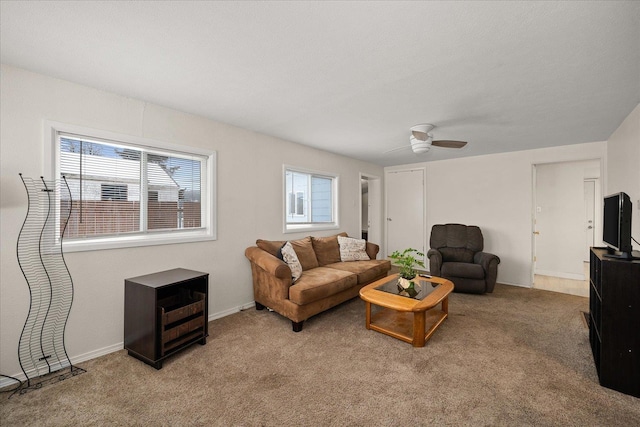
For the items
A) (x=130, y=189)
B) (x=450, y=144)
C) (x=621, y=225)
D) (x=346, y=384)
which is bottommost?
(x=346, y=384)

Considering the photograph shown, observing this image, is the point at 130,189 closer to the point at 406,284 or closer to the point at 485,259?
the point at 406,284

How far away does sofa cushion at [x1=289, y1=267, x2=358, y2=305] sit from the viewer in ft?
9.43

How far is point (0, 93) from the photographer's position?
1983mm

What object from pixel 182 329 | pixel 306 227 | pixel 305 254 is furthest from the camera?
pixel 306 227

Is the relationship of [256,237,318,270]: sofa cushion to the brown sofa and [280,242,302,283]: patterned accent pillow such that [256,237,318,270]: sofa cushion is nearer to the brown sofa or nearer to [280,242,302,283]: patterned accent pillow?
the brown sofa

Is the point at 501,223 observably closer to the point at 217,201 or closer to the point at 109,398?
the point at 217,201

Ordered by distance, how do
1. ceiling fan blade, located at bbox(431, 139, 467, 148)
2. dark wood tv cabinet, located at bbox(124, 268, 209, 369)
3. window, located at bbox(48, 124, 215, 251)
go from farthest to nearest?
ceiling fan blade, located at bbox(431, 139, 467, 148), window, located at bbox(48, 124, 215, 251), dark wood tv cabinet, located at bbox(124, 268, 209, 369)

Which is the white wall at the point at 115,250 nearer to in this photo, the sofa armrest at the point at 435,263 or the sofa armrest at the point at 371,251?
the sofa armrest at the point at 371,251

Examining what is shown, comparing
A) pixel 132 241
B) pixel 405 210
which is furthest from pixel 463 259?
pixel 132 241

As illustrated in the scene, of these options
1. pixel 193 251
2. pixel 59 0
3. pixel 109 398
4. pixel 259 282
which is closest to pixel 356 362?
pixel 259 282

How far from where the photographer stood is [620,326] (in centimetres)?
194

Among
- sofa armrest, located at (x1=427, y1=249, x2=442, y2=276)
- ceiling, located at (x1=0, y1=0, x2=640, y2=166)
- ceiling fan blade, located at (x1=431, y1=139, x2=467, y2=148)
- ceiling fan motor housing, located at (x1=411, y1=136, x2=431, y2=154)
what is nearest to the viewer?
ceiling, located at (x1=0, y1=0, x2=640, y2=166)

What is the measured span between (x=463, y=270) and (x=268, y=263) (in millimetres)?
2965


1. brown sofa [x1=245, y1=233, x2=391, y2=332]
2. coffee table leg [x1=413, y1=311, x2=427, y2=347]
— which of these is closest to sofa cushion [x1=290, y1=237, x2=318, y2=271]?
brown sofa [x1=245, y1=233, x2=391, y2=332]
